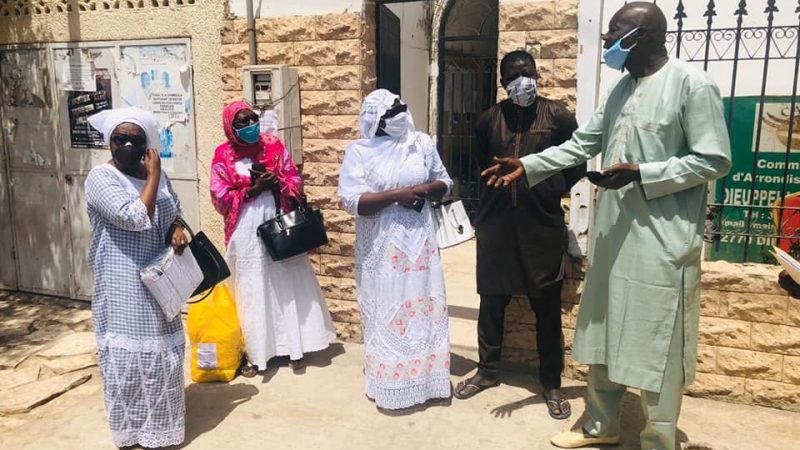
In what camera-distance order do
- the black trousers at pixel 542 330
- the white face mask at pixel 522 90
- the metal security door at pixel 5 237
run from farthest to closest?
the metal security door at pixel 5 237 → the black trousers at pixel 542 330 → the white face mask at pixel 522 90

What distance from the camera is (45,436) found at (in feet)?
11.0

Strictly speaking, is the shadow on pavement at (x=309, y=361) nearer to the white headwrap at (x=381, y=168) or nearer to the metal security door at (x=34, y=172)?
the white headwrap at (x=381, y=168)

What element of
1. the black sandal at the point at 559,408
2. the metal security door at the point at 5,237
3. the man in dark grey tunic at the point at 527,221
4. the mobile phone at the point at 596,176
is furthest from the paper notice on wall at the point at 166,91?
the mobile phone at the point at 596,176

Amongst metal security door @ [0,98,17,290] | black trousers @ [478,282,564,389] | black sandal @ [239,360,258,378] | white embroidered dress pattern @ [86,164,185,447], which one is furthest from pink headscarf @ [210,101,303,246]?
metal security door @ [0,98,17,290]

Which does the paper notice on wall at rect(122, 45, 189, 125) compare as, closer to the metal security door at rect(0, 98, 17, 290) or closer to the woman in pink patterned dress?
the woman in pink patterned dress

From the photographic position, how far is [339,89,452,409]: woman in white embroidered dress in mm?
3482

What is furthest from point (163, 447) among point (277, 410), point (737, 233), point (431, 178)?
point (737, 233)

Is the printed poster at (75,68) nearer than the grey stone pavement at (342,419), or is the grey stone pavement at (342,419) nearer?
the grey stone pavement at (342,419)

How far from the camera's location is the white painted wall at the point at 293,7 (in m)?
4.30

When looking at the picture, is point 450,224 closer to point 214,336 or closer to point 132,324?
point 214,336

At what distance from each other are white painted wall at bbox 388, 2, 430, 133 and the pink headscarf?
4214 mm

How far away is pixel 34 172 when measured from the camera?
5602 millimetres

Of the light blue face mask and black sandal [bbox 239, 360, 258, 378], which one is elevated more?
the light blue face mask

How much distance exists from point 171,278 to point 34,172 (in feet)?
11.3
